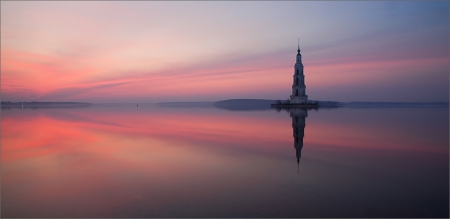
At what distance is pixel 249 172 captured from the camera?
1130 cm

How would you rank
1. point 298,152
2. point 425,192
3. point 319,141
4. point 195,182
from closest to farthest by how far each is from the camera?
1. point 425,192
2. point 195,182
3. point 298,152
4. point 319,141

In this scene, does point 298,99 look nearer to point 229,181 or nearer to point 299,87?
point 299,87

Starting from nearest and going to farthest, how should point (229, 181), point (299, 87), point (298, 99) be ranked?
point (229, 181)
point (298, 99)
point (299, 87)

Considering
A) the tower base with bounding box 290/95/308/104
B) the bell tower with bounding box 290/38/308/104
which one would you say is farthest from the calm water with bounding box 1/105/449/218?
the bell tower with bounding box 290/38/308/104

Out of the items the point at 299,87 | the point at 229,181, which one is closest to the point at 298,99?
the point at 299,87

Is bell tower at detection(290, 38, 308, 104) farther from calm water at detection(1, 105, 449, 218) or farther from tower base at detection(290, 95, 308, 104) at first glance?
calm water at detection(1, 105, 449, 218)

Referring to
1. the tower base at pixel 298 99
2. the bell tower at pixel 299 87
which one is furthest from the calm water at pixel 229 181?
the bell tower at pixel 299 87

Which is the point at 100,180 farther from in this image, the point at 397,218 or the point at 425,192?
the point at 425,192

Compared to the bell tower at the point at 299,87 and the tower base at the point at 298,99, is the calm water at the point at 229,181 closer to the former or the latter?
the tower base at the point at 298,99

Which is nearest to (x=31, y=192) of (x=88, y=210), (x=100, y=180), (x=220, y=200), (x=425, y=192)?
(x=100, y=180)

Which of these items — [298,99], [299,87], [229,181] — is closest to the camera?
[229,181]

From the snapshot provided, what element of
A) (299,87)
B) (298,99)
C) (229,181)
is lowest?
(229,181)

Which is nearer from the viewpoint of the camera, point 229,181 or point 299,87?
point 229,181

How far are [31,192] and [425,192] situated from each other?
38.7ft
